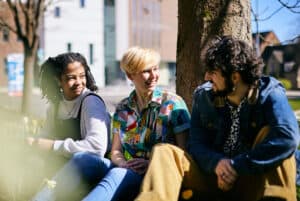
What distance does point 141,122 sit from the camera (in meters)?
2.96

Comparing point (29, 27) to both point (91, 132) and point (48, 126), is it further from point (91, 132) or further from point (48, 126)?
point (91, 132)

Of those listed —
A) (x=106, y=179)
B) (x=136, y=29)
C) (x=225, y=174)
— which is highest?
(x=136, y=29)

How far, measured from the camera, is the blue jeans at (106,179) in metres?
2.54

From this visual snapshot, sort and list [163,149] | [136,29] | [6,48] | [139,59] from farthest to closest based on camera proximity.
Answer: [136,29], [6,48], [139,59], [163,149]

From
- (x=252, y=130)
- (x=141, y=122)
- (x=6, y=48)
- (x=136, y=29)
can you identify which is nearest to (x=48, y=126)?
(x=141, y=122)

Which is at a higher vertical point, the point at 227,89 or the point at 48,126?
the point at 227,89

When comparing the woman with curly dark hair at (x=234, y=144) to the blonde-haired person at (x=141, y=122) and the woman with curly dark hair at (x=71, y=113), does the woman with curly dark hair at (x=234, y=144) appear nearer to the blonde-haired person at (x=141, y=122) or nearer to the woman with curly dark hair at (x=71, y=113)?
the blonde-haired person at (x=141, y=122)

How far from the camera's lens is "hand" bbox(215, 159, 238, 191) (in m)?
2.30

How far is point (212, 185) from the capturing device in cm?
253

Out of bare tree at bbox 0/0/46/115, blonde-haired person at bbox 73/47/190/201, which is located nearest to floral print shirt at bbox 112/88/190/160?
blonde-haired person at bbox 73/47/190/201

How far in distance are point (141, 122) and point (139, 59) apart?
0.42m

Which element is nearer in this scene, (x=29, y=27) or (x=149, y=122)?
(x=149, y=122)

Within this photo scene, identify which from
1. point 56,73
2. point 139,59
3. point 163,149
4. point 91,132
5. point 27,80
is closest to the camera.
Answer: point 163,149

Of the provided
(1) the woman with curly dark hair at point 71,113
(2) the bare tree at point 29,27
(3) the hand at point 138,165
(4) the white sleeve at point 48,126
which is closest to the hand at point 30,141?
(1) the woman with curly dark hair at point 71,113
